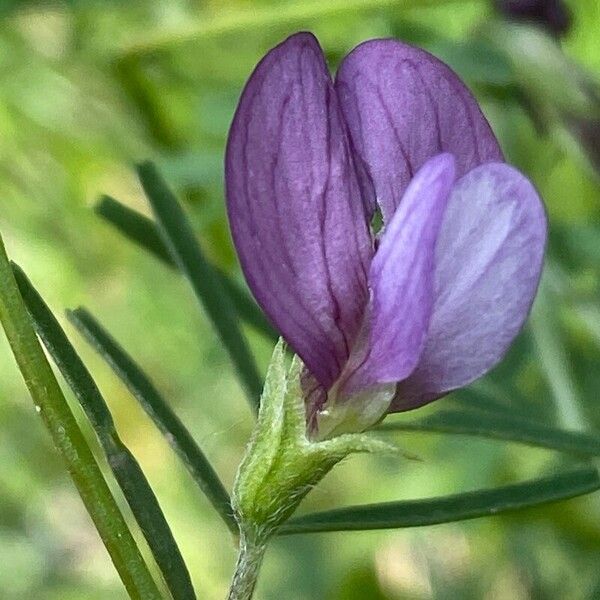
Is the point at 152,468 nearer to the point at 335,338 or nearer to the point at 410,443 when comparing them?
the point at 410,443

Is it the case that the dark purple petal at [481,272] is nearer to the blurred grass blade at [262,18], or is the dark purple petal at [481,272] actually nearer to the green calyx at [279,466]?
the green calyx at [279,466]

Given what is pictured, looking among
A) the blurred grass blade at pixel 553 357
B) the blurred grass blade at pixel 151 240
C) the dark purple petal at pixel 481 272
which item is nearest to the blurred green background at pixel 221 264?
the blurred grass blade at pixel 553 357

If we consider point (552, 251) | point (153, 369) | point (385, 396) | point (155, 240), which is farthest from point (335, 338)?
point (153, 369)

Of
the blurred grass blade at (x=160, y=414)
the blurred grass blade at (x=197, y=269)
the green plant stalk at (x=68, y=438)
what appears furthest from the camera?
the blurred grass blade at (x=197, y=269)

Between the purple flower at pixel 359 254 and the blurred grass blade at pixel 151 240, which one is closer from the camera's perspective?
the purple flower at pixel 359 254

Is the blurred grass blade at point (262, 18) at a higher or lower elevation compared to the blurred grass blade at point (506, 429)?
higher

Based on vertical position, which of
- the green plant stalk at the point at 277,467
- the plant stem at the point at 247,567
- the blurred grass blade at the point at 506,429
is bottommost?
the blurred grass blade at the point at 506,429

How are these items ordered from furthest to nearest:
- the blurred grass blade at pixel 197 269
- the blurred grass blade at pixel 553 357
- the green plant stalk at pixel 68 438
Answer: the blurred grass blade at pixel 553 357
the blurred grass blade at pixel 197 269
the green plant stalk at pixel 68 438

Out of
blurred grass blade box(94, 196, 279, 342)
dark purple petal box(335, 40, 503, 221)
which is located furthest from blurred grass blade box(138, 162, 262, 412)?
dark purple petal box(335, 40, 503, 221)
